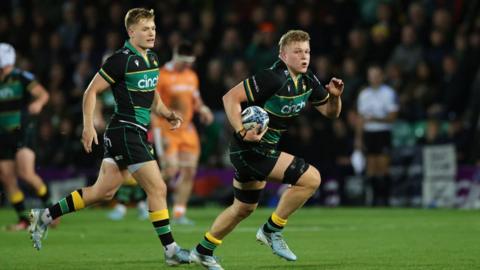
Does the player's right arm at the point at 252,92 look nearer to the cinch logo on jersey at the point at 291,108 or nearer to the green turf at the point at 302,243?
the cinch logo on jersey at the point at 291,108

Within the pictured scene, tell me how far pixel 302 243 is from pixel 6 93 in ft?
16.1

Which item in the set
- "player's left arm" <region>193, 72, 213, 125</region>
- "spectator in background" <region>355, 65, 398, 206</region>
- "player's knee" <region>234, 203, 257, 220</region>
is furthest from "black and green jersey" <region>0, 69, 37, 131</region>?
"spectator in background" <region>355, 65, 398, 206</region>

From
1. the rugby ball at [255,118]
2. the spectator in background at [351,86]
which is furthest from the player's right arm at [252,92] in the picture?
the spectator in background at [351,86]

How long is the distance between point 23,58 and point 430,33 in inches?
376

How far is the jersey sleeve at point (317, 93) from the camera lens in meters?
10.0

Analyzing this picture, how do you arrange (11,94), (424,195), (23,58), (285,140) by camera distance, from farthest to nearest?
(23,58)
(285,140)
(424,195)
(11,94)

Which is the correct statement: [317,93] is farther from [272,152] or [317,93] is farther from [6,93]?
Answer: [6,93]

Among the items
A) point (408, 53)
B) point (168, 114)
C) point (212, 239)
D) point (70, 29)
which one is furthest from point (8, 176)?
point (70, 29)

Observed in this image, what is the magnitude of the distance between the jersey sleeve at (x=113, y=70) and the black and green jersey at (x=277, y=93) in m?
1.20

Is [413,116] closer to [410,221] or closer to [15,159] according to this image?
[410,221]

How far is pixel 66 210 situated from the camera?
10.6m

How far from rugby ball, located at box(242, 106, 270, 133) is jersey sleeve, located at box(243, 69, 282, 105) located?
0.30 metres

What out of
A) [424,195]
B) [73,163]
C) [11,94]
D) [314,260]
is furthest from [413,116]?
[314,260]

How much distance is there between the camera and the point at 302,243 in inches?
478
